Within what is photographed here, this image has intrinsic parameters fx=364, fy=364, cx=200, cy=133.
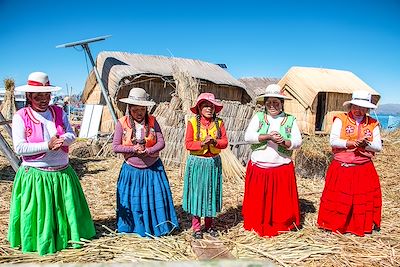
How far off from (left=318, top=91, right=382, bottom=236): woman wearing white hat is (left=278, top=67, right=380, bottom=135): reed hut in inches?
381

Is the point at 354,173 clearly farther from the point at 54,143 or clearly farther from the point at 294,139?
the point at 54,143

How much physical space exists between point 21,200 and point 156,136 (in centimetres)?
137

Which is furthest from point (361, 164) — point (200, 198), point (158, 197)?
point (158, 197)

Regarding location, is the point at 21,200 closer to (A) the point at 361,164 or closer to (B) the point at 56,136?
(B) the point at 56,136

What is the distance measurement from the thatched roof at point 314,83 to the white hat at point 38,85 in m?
11.9

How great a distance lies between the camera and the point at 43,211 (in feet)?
10.7

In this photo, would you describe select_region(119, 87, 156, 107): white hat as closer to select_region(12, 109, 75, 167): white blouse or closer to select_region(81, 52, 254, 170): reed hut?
select_region(12, 109, 75, 167): white blouse

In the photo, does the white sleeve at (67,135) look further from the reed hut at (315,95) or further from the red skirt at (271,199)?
the reed hut at (315,95)

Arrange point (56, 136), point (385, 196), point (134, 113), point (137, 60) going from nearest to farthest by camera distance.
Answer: point (56, 136) < point (134, 113) < point (385, 196) < point (137, 60)

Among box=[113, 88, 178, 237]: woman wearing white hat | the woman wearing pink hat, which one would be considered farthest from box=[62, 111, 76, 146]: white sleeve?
the woman wearing pink hat

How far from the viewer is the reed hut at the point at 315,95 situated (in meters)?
14.0

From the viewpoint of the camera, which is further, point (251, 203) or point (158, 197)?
point (251, 203)

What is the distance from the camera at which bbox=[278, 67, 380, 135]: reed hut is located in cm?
1395

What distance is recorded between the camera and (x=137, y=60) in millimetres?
13547
